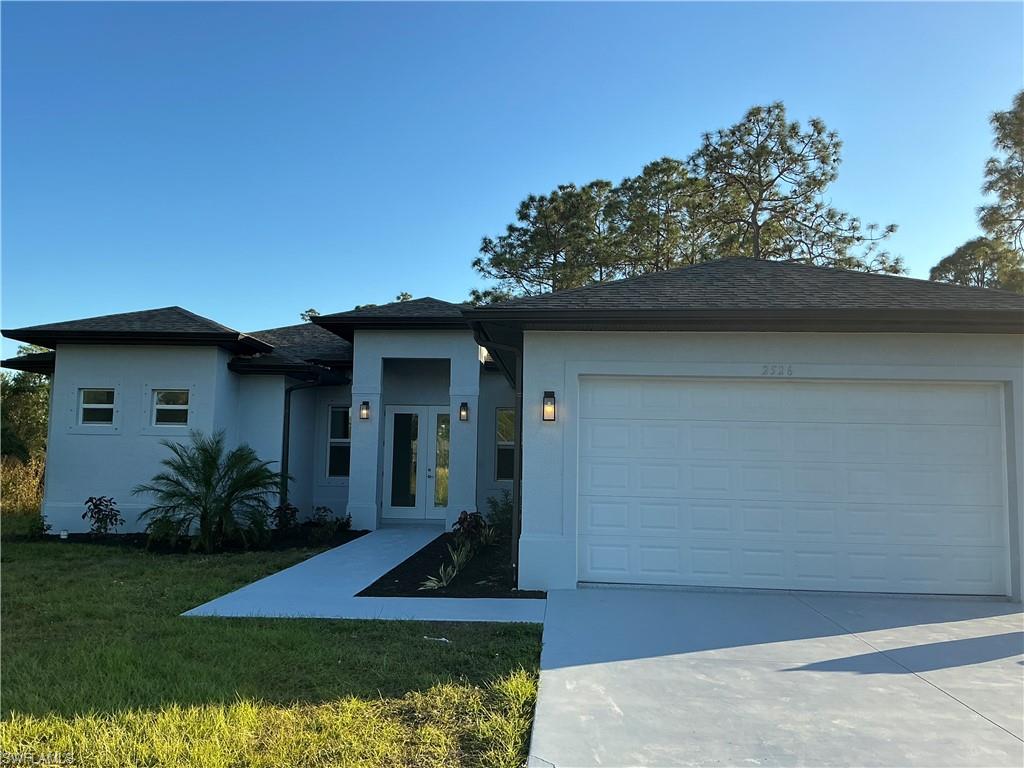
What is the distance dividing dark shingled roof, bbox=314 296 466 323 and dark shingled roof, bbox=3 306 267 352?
1.75 m

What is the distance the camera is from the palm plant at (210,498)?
10.2 meters

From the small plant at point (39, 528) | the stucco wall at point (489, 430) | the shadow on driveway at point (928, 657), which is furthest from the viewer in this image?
the stucco wall at point (489, 430)

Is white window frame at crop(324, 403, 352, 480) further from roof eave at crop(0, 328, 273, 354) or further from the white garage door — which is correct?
the white garage door

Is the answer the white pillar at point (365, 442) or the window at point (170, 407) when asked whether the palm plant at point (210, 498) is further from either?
the white pillar at point (365, 442)

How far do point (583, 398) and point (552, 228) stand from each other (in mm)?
16301

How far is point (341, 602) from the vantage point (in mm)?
6621

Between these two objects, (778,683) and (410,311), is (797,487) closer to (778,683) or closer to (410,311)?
(778,683)

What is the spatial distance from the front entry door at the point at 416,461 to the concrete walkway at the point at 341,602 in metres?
4.61

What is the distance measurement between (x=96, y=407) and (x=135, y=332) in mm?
1826

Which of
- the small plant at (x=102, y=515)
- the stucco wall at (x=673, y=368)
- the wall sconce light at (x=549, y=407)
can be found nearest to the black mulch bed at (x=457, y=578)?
the stucco wall at (x=673, y=368)

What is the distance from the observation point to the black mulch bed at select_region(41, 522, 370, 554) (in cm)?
1035

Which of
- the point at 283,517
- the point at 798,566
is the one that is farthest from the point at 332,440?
the point at 798,566

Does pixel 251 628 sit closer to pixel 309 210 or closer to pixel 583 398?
pixel 583 398

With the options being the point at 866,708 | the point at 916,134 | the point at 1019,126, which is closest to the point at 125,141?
the point at 866,708
